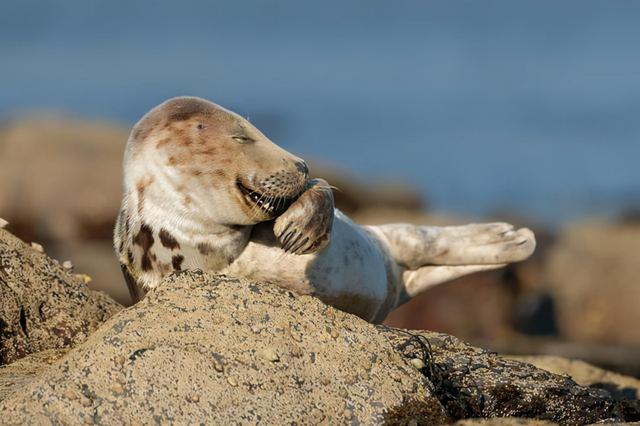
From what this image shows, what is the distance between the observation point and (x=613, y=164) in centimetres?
3981

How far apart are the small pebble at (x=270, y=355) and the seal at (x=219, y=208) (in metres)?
1.08

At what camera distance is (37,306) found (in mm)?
7180

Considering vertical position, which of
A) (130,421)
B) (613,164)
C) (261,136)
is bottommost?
(613,164)

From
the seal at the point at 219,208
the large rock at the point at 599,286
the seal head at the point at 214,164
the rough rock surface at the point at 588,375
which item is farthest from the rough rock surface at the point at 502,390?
the large rock at the point at 599,286

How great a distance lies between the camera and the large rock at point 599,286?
16656 mm

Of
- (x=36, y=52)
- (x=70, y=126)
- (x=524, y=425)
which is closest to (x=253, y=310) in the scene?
(x=524, y=425)

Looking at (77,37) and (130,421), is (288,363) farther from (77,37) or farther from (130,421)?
(77,37)

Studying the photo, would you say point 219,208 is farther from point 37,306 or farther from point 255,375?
point 255,375

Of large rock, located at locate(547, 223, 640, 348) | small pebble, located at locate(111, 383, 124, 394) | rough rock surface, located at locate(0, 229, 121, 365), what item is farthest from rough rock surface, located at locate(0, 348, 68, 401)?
large rock, located at locate(547, 223, 640, 348)

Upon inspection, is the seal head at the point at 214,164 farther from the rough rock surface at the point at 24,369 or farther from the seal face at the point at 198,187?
the rough rock surface at the point at 24,369

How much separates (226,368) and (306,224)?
4.03 feet

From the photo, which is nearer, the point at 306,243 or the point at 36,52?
the point at 306,243

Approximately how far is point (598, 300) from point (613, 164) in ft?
76.3

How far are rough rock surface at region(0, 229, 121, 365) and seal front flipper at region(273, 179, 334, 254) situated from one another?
1.11 m
